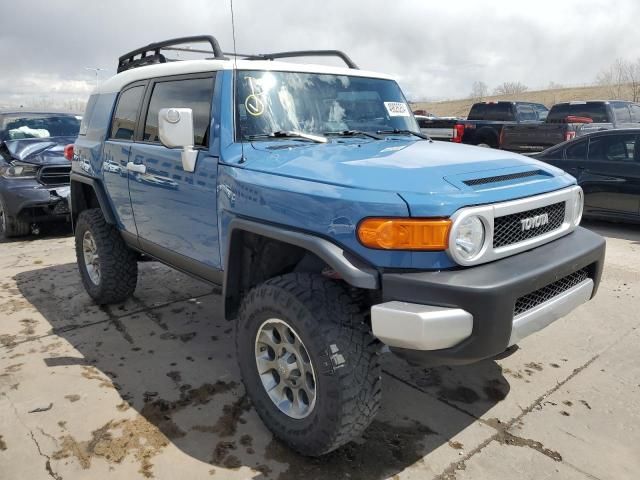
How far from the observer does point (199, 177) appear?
3.17 meters

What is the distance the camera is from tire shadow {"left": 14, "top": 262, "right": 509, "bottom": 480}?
8.66 feet

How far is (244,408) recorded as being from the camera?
308cm

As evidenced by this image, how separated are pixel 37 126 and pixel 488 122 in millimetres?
10582

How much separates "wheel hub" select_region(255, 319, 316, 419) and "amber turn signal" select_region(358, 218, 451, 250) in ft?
2.06

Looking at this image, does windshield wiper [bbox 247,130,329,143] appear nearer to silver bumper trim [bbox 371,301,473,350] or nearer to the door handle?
the door handle

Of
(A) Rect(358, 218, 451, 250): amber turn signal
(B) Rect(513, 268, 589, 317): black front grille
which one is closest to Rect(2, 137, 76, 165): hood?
(A) Rect(358, 218, 451, 250): amber turn signal

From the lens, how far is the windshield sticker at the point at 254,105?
10.3 ft

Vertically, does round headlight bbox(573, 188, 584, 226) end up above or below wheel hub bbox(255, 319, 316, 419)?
above

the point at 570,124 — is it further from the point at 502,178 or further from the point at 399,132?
the point at 502,178

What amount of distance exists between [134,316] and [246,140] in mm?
2203

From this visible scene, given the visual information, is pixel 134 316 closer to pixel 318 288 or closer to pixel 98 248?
pixel 98 248

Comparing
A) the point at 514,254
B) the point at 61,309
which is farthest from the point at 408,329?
the point at 61,309

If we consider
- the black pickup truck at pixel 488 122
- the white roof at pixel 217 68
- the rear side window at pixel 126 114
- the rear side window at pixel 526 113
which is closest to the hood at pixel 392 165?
the white roof at pixel 217 68

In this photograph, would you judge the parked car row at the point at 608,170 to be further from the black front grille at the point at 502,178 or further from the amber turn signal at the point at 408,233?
the amber turn signal at the point at 408,233
